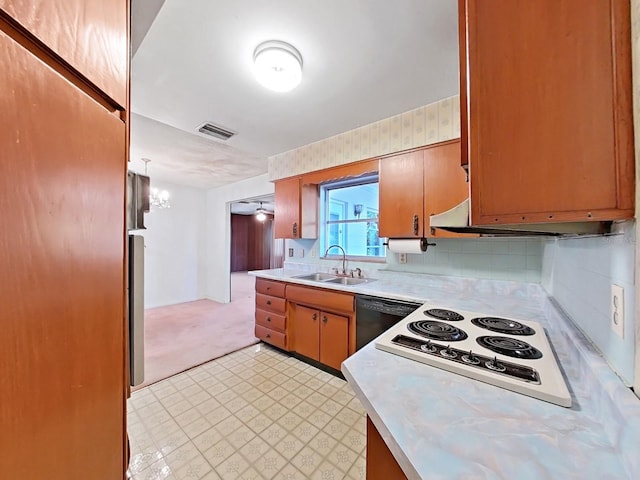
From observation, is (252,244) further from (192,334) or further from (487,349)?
(487,349)

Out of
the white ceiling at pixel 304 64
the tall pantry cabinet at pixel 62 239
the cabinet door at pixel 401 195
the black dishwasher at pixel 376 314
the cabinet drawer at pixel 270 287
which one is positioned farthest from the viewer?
the cabinet drawer at pixel 270 287

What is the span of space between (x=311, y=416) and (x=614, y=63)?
2.22 m

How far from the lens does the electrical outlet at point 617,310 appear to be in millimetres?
627

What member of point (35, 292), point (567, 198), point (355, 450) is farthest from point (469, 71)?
point (355, 450)

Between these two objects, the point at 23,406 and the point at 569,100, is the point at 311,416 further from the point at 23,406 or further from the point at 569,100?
the point at 569,100

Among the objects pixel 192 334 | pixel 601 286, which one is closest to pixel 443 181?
pixel 601 286

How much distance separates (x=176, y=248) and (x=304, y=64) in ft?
15.0

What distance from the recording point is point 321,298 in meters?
2.39

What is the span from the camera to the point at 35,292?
A: 45 centimetres

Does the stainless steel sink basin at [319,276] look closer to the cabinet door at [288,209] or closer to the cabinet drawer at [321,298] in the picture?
the cabinet drawer at [321,298]

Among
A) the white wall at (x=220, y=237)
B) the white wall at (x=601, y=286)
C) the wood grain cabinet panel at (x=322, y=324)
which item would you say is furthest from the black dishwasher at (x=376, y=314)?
the white wall at (x=220, y=237)

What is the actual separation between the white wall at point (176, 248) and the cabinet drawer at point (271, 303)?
111 inches

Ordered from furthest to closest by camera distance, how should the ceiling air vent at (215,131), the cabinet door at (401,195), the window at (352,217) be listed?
the window at (352,217) → the ceiling air vent at (215,131) → the cabinet door at (401,195)

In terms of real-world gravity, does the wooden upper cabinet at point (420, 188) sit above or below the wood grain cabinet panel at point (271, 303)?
above
